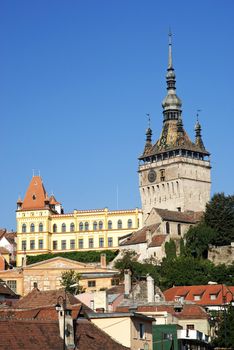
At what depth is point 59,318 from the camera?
52.1 metres

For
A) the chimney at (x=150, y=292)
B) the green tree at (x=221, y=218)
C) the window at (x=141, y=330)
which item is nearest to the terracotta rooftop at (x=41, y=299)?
the window at (x=141, y=330)

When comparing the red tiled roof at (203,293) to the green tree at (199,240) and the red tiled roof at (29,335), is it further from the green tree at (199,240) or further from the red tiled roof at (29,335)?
the red tiled roof at (29,335)

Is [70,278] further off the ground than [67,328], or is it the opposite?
[70,278]

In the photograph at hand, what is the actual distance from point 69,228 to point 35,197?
8.08 meters

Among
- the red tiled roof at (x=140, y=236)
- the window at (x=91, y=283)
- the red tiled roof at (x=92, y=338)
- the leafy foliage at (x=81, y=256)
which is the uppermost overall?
the red tiled roof at (x=140, y=236)

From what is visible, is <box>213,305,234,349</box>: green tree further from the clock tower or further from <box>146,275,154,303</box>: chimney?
the clock tower

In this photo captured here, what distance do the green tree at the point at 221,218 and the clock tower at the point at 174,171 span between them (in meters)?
14.2

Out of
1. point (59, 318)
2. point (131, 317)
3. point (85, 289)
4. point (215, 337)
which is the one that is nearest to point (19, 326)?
point (59, 318)

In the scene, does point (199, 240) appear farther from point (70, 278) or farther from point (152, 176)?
point (152, 176)

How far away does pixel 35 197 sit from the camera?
166 meters

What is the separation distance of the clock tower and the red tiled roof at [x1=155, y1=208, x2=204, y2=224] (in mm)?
4147

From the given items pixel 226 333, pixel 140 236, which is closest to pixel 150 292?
pixel 226 333

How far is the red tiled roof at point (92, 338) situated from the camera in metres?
53.3

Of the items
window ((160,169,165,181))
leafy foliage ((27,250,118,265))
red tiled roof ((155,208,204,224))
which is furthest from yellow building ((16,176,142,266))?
red tiled roof ((155,208,204,224))
